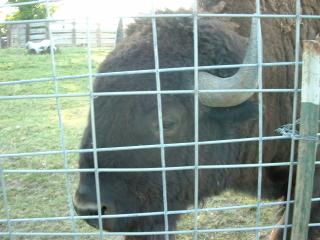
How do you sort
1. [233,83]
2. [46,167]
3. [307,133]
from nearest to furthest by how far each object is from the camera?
1. [307,133]
2. [233,83]
3. [46,167]

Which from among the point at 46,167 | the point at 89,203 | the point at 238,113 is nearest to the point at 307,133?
the point at 238,113

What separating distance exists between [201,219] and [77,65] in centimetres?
974

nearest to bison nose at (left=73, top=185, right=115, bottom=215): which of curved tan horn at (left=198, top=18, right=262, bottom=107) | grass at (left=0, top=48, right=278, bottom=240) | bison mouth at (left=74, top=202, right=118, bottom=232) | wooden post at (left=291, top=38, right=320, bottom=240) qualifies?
bison mouth at (left=74, top=202, right=118, bottom=232)

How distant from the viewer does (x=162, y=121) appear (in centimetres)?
A: 247

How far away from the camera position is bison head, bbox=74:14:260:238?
240 cm

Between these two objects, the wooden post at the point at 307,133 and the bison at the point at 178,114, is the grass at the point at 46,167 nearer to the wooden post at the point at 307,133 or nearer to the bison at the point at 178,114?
the bison at the point at 178,114

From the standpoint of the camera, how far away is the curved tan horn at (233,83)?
218 cm

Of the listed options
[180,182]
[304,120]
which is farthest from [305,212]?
[180,182]

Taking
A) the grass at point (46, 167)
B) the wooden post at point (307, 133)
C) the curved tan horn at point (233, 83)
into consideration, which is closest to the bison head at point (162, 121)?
the curved tan horn at point (233, 83)

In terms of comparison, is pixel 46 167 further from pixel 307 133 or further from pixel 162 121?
pixel 307 133

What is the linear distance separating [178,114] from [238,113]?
1.16 ft

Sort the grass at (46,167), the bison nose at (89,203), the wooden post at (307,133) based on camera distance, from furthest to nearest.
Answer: the grass at (46,167) < the bison nose at (89,203) < the wooden post at (307,133)

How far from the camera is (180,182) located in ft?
8.66

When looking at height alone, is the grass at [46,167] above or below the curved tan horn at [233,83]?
below
